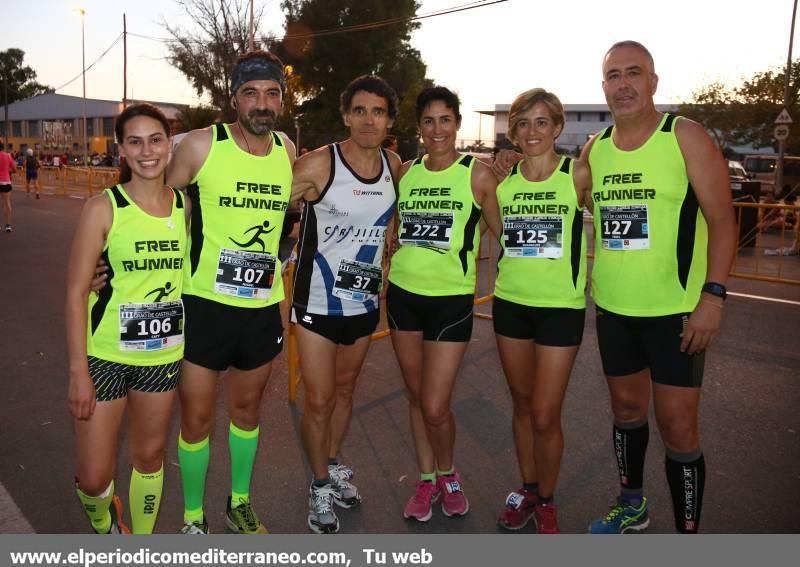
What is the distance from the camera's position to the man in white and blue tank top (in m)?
3.34

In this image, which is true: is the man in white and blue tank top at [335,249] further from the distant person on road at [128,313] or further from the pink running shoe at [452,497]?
the distant person on road at [128,313]

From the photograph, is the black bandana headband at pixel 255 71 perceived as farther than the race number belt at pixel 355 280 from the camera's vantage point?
No

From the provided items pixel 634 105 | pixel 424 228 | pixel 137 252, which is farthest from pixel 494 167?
pixel 137 252

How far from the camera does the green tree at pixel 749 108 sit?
31.8 m

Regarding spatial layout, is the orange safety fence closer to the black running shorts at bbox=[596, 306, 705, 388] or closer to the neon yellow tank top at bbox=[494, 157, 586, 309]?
the neon yellow tank top at bbox=[494, 157, 586, 309]

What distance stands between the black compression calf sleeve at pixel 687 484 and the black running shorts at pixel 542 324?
27.7 inches

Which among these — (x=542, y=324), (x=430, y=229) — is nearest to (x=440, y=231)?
(x=430, y=229)

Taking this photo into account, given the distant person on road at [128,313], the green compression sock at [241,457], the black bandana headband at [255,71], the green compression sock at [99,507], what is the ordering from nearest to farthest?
the distant person on road at [128,313], the green compression sock at [99,507], the black bandana headband at [255,71], the green compression sock at [241,457]

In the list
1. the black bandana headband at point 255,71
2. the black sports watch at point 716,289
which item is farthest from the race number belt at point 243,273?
the black sports watch at point 716,289

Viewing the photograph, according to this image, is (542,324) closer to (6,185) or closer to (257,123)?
(257,123)

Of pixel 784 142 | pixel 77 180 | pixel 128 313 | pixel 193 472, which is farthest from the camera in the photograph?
pixel 77 180

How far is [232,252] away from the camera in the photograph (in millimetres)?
2979

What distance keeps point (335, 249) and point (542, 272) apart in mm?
1070
